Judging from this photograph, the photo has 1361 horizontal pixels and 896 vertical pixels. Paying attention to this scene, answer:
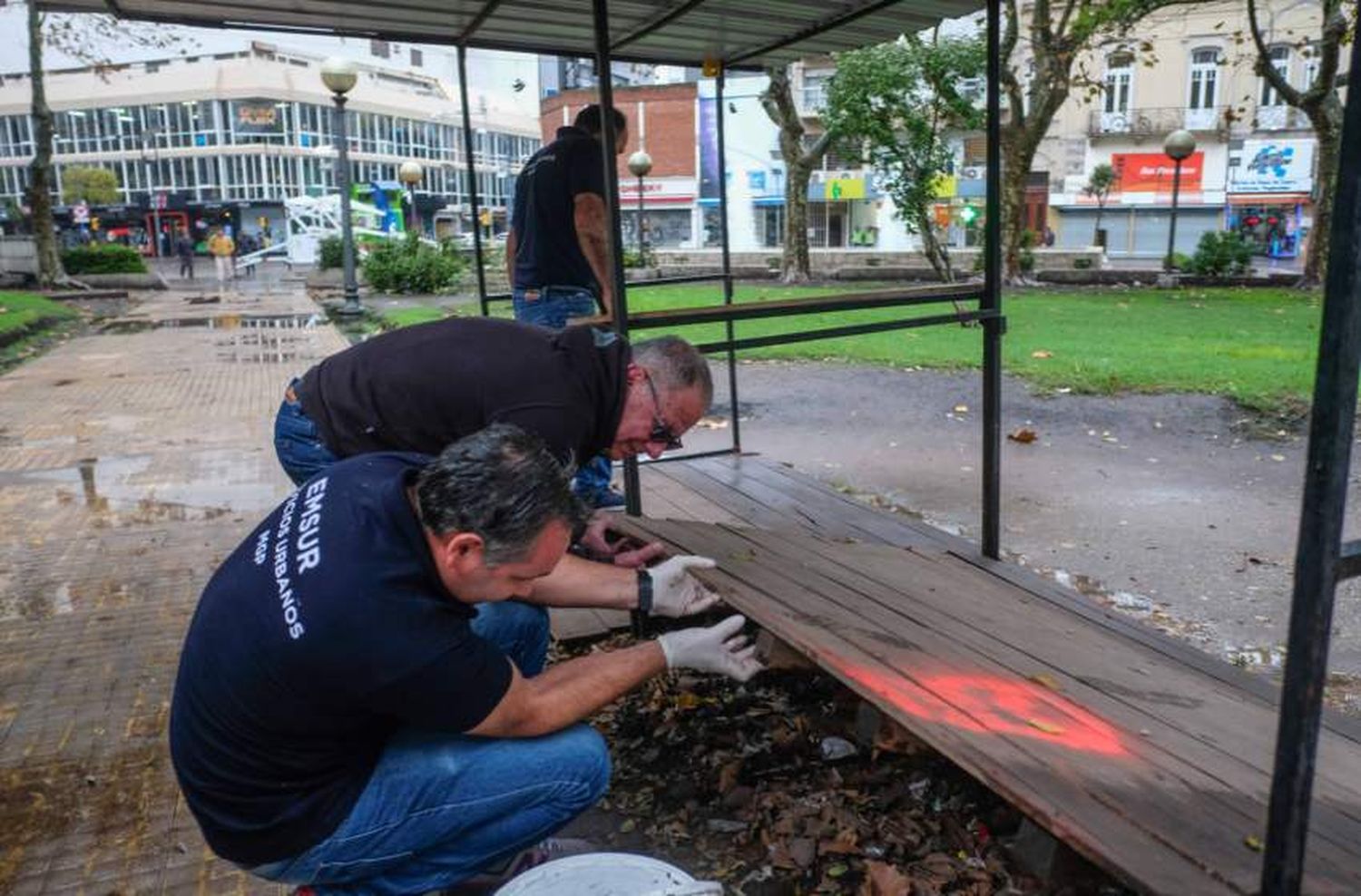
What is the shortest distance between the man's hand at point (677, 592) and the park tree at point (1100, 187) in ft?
127

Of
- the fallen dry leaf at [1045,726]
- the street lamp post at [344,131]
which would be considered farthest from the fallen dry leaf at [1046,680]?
the street lamp post at [344,131]

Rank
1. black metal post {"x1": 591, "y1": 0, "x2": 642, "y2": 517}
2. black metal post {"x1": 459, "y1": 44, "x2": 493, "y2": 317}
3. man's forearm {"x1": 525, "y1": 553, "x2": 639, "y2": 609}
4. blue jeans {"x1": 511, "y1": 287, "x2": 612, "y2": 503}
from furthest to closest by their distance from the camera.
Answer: black metal post {"x1": 459, "y1": 44, "x2": 493, "y2": 317} → blue jeans {"x1": 511, "y1": 287, "x2": 612, "y2": 503} → black metal post {"x1": 591, "y1": 0, "x2": 642, "y2": 517} → man's forearm {"x1": 525, "y1": 553, "x2": 639, "y2": 609}

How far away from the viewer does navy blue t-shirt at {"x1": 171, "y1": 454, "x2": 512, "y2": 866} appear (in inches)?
77.3

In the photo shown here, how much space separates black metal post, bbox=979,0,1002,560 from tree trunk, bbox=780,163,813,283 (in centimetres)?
2079

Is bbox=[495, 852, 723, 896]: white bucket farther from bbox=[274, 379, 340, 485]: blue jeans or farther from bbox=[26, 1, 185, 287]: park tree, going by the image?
bbox=[26, 1, 185, 287]: park tree

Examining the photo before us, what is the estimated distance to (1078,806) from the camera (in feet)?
6.28

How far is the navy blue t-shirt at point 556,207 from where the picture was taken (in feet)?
16.4

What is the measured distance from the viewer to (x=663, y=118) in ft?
168

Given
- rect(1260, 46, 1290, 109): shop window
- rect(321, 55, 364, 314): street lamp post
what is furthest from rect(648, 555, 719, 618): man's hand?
rect(1260, 46, 1290, 109): shop window

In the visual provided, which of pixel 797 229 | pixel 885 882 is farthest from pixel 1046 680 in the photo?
pixel 797 229

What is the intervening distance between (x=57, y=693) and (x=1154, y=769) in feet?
12.3

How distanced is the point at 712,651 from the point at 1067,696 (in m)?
0.89

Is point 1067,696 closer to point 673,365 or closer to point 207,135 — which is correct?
point 673,365

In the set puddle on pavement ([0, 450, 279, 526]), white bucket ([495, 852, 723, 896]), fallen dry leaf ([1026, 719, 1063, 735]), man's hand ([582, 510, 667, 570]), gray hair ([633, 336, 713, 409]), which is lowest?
puddle on pavement ([0, 450, 279, 526])
